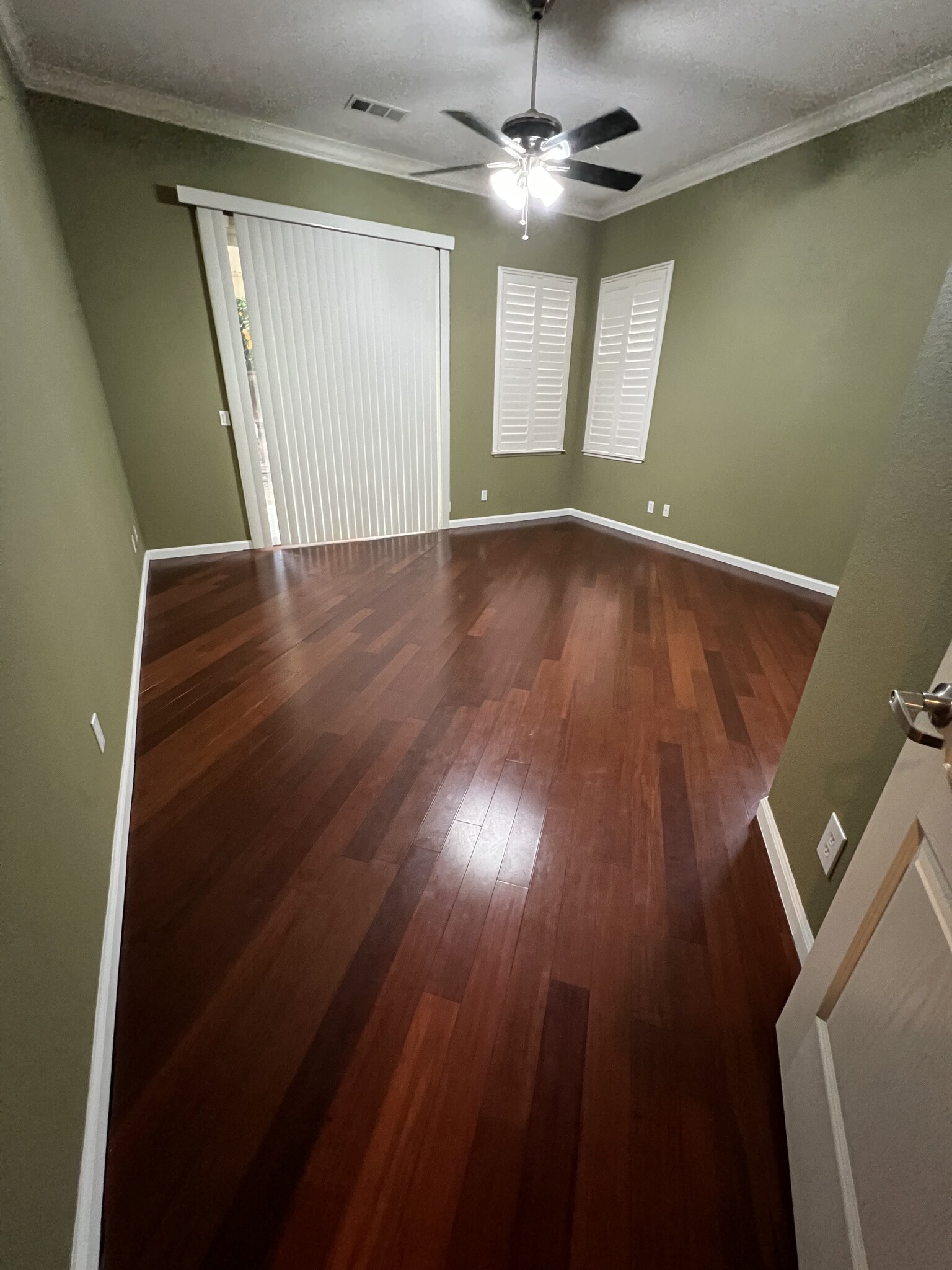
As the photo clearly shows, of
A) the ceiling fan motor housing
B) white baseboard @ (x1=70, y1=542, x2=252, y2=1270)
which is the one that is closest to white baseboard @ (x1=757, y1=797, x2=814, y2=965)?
white baseboard @ (x1=70, y1=542, x2=252, y2=1270)

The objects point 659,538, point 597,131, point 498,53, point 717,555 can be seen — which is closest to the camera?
point 597,131

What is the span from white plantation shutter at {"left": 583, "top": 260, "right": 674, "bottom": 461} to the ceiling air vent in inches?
90.9

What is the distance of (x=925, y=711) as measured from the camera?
0.64 meters

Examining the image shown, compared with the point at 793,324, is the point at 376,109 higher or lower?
higher

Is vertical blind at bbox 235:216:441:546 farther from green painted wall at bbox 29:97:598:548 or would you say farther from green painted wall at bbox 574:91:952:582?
green painted wall at bbox 574:91:952:582

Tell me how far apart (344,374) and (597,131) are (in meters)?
2.50

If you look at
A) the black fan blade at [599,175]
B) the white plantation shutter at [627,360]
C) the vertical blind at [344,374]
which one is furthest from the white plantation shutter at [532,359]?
the black fan blade at [599,175]

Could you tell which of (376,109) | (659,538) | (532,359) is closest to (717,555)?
(659,538)

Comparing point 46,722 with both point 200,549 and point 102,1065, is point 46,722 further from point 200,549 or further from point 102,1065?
point 200,549

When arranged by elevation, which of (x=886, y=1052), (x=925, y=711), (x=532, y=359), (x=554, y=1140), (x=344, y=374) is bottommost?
(x=554, y=1140)

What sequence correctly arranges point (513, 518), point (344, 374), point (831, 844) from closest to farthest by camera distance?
point (831, 844) < point (344, 374) < point (513, 518)

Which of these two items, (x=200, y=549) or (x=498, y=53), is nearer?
(x=498, y=53)

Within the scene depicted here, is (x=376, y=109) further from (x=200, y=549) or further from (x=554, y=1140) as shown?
(x=554, y=1140)

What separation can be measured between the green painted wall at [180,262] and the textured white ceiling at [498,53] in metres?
0.31
